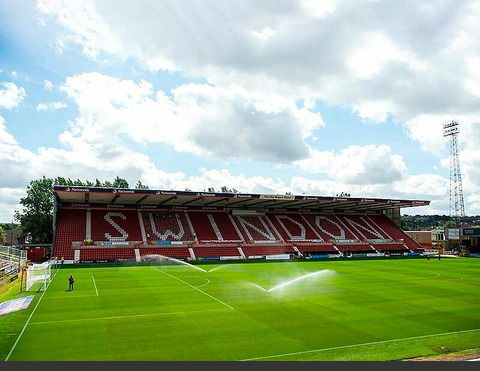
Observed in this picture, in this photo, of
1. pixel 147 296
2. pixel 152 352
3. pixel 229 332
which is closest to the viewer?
pixel 152 352

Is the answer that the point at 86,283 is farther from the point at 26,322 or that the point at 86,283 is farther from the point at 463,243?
the point at 463,243

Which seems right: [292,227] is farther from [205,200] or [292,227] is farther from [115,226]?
[115,226]

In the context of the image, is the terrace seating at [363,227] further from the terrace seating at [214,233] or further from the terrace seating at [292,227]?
the terrace seating at [292,227]

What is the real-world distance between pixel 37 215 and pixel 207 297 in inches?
1846

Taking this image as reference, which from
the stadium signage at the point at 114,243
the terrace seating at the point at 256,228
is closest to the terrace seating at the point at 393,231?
the terrace seating at the point at 256,228

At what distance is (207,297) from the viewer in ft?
77.0

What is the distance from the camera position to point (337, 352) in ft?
43.9

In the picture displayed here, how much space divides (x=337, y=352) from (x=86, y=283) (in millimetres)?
22417

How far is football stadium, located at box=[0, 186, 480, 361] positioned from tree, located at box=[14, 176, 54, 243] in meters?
7.80

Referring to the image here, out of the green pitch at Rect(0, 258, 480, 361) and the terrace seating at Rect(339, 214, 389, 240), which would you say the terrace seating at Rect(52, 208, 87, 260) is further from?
the terrace seating at Rect(339, 214, 389, 240)

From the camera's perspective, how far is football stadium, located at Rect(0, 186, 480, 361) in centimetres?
1392

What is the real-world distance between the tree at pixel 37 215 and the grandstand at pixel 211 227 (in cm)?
784

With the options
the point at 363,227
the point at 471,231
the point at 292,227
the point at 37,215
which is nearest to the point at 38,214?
the point at 37,215

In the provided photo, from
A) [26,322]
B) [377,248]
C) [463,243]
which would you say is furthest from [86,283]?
[463,243]
